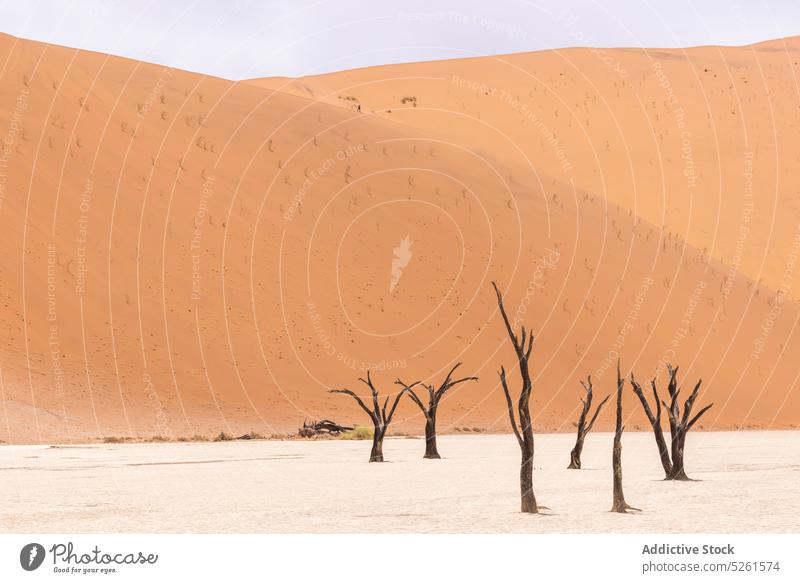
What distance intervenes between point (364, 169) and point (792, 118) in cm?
5185

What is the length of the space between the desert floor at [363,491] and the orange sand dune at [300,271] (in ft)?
35.8

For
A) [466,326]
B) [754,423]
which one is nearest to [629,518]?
[466,326]

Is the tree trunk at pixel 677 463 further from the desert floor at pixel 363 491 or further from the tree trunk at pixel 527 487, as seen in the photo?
the tree trunk at pixel 527 487

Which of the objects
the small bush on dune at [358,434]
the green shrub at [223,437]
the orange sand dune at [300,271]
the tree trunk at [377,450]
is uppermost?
the orange sand dune at [300,271]

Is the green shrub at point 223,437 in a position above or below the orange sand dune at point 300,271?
below

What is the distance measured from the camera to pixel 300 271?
59.7 metres

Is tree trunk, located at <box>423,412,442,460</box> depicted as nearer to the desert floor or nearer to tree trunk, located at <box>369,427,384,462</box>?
the desert floor

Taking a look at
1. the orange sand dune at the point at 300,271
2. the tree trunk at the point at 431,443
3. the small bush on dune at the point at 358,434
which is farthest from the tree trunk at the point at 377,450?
the small bush on dune at the point at 358,434

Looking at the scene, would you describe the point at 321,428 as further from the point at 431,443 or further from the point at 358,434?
the point at 431,443

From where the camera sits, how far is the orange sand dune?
5041 cm

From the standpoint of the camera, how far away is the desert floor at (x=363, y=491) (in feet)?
60.2

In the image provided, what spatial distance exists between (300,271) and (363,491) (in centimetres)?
3597

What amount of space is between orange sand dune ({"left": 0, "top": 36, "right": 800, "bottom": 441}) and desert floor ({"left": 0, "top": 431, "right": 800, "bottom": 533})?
10.9 metres

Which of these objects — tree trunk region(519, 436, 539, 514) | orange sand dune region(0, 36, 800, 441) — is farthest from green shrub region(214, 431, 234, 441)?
tree trunk region(519, 436, 539, 514)
